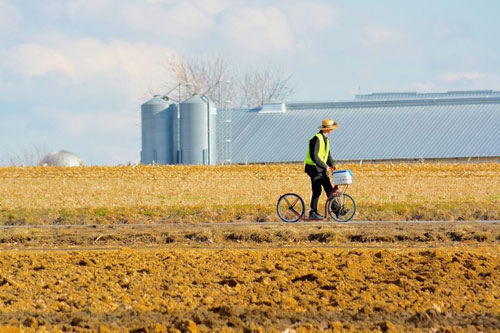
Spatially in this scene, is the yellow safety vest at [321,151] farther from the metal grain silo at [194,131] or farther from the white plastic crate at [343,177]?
the metal grain silo at [194,131]

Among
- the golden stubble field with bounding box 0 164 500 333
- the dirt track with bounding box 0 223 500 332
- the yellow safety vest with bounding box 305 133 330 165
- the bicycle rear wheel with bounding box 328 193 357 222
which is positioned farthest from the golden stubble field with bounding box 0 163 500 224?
the dirt track with bounding box 0 223 500 332

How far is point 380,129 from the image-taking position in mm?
55719

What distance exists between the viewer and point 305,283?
839 centimetres

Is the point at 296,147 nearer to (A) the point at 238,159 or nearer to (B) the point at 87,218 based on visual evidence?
(A) the point at 238,159

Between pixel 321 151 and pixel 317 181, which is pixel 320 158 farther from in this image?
Result: pixel 317 181

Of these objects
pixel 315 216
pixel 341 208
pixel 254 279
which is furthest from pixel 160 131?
pixel 254 279

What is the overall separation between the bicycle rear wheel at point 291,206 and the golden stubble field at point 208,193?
5.12 feet

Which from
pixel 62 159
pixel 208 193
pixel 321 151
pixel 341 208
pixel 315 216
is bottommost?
pixel 315 216

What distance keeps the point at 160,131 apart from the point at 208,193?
26073 mm

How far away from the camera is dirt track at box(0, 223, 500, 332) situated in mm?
6930

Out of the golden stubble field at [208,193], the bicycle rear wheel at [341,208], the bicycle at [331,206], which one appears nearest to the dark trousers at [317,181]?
the bicycle at [331,206]

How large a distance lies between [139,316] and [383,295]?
2.34m

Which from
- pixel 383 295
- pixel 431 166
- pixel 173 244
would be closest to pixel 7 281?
pixel 383 295

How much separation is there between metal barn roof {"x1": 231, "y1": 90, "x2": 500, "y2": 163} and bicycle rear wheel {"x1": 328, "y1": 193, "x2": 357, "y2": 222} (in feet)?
121
